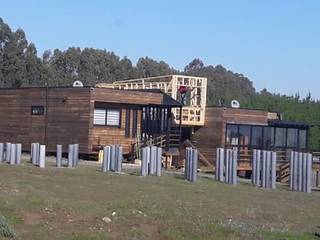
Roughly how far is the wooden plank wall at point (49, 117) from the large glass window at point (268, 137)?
14.2m

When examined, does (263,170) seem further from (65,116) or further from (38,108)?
(38,108)

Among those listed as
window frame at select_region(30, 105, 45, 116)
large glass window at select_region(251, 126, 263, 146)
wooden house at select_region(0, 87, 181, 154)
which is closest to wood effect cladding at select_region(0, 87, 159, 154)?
wooden house at select_region(0, 87, 181, 154)

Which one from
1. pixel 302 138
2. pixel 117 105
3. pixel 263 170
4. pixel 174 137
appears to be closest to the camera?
pixel 263 170

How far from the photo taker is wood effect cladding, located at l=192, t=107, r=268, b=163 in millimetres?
50094

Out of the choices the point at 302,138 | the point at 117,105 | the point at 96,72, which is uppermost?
the point at 96,72

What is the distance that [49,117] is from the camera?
44.4 meters

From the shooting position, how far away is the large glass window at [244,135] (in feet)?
166

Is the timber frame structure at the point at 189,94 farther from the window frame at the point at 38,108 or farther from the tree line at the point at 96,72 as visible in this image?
the tree line at the point at 96,72

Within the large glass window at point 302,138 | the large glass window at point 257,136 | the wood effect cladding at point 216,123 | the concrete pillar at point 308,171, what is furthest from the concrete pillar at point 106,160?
the large glass window at point 302,138

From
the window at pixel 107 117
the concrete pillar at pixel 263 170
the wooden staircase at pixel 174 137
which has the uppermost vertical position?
the window at pixel 107 117

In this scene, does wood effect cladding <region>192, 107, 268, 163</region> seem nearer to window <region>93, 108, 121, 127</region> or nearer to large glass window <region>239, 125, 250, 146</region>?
large glass window <region>239, 125, 250, 146</region>

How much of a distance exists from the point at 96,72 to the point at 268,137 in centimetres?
5674

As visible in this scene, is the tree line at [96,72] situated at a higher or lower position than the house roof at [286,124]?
higher

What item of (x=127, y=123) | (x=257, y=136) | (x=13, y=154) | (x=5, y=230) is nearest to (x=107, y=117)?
(x=127, y=123)
